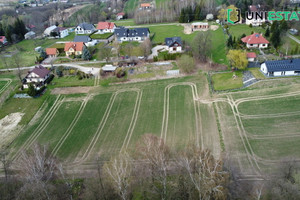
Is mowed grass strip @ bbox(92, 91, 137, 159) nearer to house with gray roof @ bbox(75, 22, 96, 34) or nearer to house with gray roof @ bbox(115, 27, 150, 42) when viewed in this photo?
house with gray roof @ bbox(115, 27, 150, 42)

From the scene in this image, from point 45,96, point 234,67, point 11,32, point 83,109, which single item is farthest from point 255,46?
point 11,32

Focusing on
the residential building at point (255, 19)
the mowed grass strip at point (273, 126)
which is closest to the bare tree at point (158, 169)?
the mowed grass strip at point (273, 126)

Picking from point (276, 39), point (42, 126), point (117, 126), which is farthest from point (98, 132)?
point (276, 39)

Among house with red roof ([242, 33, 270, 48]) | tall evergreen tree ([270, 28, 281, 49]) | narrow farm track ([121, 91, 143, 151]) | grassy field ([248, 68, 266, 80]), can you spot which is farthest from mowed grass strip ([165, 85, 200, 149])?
tall evergreen tree ([270, 28, 281, 49])

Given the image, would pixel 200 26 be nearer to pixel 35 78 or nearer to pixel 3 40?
pixel 35 78

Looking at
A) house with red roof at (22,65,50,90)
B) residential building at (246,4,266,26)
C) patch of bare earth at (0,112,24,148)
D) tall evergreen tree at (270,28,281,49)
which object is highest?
residential building at (246,4,266,26)

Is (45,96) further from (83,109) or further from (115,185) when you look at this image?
(115,185)
